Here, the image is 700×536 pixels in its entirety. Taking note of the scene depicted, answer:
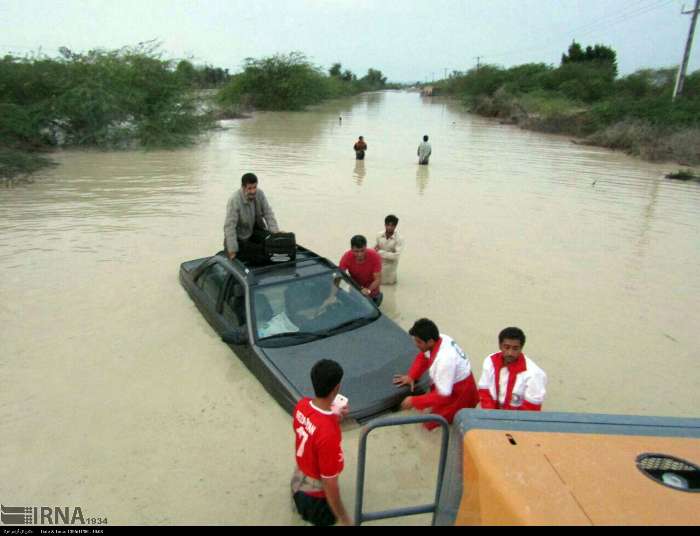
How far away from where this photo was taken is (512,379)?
4043 mm

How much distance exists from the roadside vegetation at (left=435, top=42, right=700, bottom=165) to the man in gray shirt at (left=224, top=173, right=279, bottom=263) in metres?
23.3

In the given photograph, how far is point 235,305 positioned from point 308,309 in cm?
81

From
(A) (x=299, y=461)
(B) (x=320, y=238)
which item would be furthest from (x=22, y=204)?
(A) (x=299, y=461)

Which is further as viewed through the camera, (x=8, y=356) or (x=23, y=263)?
(x=23, y=263)

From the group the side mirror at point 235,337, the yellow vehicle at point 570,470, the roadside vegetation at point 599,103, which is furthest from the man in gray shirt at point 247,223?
the roadside vegetation at point 599,103

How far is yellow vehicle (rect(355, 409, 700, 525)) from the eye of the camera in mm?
1852

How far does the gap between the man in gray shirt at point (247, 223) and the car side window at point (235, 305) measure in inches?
21.2

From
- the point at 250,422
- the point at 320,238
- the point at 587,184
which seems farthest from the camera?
the point at 587,184

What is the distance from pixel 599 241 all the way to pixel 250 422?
894cm

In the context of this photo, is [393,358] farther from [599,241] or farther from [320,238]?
[599,241]

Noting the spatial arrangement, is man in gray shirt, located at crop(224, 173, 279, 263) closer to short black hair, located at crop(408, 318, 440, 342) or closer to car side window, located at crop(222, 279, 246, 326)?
car side window, located at crop(222, 279, 246, 326)

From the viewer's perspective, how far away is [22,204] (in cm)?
1291

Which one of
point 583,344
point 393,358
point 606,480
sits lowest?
point 583,344

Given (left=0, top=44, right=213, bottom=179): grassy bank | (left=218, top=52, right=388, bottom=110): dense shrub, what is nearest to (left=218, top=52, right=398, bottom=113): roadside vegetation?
(left=218, top=52, right=388, bottom=110): dense shrub
